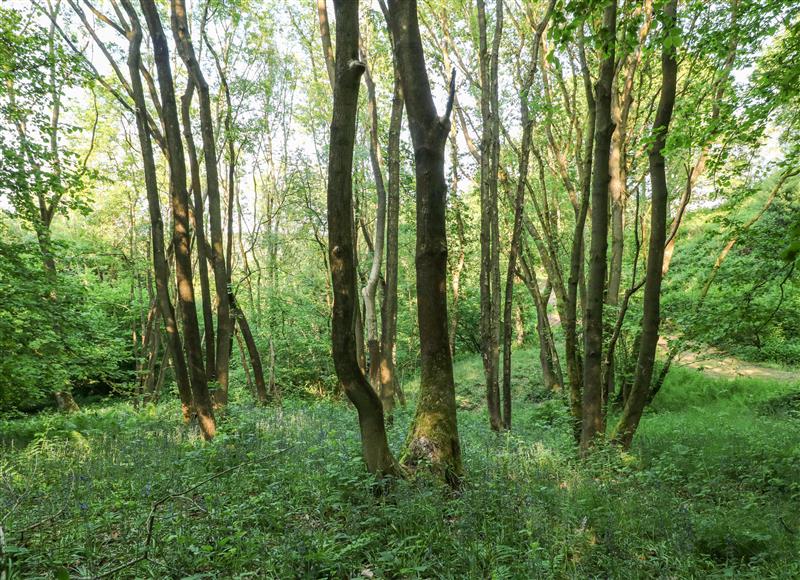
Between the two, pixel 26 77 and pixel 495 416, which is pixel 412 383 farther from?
pixel 26 77

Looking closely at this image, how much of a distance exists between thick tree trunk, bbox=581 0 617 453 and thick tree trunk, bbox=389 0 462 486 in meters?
2.79

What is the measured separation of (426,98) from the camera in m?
4.77

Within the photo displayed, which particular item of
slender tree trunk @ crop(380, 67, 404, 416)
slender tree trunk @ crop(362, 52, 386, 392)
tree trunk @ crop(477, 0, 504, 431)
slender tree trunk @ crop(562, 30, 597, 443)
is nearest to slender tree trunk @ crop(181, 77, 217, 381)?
slender tree trunk @ crop(362, 52, 386, 392)

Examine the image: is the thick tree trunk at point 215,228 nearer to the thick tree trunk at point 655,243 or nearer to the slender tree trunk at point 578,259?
the slender tree trunk at point 578,259

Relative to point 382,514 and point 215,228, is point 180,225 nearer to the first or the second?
point 215,228

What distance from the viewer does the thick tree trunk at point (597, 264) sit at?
6234mm

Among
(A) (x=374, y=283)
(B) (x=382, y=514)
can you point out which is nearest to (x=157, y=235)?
(A) (x=374, y=283)

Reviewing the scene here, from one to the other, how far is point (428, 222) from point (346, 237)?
1.08 meters

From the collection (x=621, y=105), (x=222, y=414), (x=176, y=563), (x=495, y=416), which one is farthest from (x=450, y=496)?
(x=621, y=105)

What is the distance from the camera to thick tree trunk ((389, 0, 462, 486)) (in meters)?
4.71

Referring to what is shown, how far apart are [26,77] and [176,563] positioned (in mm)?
9540

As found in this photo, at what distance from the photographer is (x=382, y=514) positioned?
3.54 meters

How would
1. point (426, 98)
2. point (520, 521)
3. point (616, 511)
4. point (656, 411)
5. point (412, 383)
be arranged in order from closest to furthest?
point (520, 521) → point (616, 511) → point (426, 98) → point (656, 411) → point (412, 383)

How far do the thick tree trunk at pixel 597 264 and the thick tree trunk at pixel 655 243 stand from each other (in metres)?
0.46
